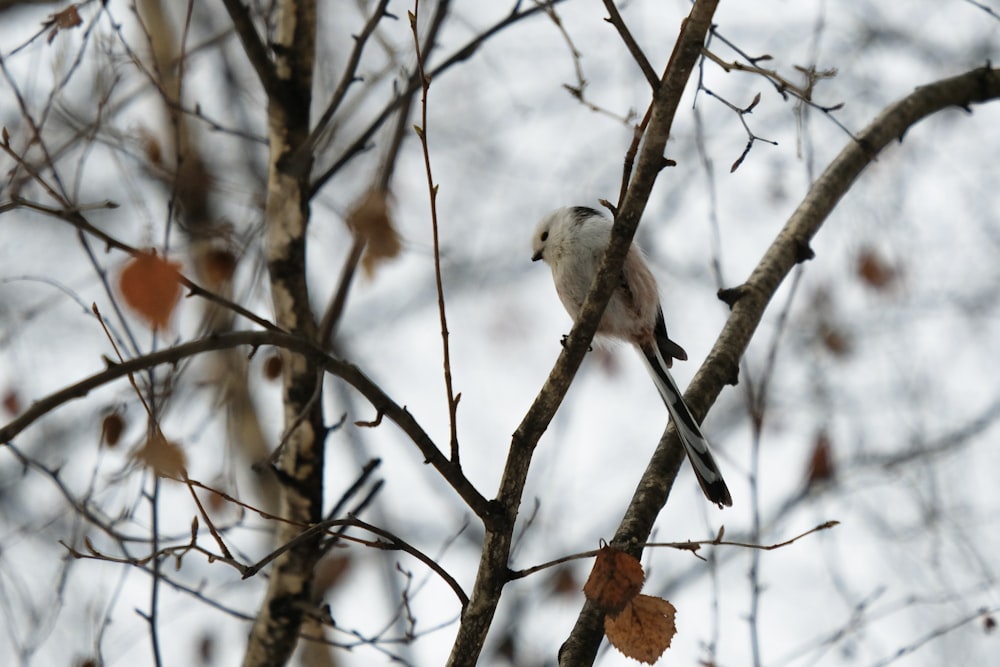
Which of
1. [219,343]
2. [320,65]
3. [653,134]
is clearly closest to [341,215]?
[653,134]

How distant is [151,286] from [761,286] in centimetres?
127

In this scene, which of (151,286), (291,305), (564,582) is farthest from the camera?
(564,582)

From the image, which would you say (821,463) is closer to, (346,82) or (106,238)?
(346,82)

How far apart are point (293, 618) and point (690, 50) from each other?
1456 mm

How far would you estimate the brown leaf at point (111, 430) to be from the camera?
1.86 meters

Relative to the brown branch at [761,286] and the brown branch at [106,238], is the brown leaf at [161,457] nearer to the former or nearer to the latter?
the brown branch at [106,238]

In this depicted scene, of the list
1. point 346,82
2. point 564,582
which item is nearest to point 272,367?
point 346,82

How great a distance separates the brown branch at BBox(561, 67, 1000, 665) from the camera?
1592 millimetres

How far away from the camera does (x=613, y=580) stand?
139 centimetres

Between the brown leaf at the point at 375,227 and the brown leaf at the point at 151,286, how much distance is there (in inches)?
25.8

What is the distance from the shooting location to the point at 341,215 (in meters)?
2.38

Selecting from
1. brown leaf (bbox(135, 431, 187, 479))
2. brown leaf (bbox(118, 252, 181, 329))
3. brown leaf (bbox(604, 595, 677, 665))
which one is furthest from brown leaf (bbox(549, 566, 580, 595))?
brown leaf (bbox(118, 252, 181, 329))

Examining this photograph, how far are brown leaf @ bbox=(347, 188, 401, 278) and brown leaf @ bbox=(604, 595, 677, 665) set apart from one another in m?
0.98

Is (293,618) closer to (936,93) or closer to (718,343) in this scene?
(718,343)
